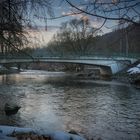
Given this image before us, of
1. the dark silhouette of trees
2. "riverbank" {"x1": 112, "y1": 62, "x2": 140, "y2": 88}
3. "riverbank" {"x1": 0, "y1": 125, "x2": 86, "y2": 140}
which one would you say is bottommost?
"riverbank" {"x1": 112, "y1": 62, "x2": 140, "y2": 88}

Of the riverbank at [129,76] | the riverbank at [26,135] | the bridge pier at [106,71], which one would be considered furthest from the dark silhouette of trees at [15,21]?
the bridge pier at [106,71]

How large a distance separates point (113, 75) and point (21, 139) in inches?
1675

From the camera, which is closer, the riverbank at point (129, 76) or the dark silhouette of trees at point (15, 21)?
the dark silhouette of trees at point (15, 21)

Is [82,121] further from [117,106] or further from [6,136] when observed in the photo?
[6,136]

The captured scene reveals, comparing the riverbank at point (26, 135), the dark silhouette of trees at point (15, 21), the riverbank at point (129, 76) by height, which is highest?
the dark silhouette of trees at point (15, 21)

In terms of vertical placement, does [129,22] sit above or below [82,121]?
above

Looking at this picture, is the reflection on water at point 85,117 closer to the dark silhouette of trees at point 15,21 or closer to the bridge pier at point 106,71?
the dark silhouette of trees at point 15,21

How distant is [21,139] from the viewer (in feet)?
25.0

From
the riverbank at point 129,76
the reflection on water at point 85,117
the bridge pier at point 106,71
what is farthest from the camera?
the bridge pier at point 106,71

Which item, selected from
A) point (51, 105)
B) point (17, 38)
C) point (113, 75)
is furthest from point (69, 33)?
point (17, 38)

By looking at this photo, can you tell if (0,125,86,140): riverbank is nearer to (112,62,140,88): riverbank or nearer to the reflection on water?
the reflection on water

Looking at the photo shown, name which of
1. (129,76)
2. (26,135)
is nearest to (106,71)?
(129,76)

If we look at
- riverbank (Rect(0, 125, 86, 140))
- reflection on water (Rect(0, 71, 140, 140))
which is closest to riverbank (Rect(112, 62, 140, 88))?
reflection on water (Rect(0, 71, 140, 140))

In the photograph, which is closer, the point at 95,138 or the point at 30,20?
the point at 30,20
